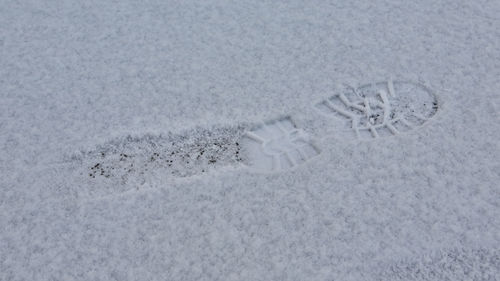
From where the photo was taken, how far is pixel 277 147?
1.29 m

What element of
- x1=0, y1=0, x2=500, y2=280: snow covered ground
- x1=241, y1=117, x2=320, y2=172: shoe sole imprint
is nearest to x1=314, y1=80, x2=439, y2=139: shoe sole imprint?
x1=0, y1=0, x2=500, y2=280: snow covered ground

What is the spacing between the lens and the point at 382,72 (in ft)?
4.95

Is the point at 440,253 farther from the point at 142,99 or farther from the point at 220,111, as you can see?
the point at 142,99

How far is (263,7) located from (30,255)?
4.06 feet

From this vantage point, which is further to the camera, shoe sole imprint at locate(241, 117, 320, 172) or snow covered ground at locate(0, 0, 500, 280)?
shoe sole imprint at locate(241, 117, 320, 172)

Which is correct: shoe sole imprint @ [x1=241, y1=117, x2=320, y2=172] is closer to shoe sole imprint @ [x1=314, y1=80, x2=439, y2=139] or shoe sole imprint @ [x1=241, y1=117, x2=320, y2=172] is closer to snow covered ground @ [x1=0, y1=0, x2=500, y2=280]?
snow covered ground @ [x1=0, y1=0, x2=500, y2=280]

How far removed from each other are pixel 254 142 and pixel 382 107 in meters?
0.38

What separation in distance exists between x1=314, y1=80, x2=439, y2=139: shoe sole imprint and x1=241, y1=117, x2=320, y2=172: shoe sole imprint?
122 millimetres

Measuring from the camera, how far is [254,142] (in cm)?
130

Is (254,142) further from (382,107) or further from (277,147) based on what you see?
(382,107)

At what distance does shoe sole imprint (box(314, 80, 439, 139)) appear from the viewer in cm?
132

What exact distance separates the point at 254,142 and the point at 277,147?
6 centimetres

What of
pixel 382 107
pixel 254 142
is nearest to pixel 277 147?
pixel 254 142

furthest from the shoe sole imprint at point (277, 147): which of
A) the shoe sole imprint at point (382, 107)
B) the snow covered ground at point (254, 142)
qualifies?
the shoe sole imprint at point (382, 107)
